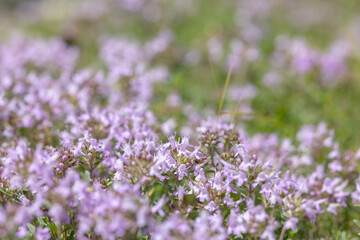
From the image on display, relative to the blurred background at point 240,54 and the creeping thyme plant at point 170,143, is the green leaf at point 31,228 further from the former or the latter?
the blurred background at point 240,54

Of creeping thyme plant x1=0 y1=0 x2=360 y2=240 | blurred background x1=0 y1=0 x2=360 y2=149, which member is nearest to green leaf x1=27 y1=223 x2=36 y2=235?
creeping thyme plant x1=0 y1=0 x2=360 y2=240

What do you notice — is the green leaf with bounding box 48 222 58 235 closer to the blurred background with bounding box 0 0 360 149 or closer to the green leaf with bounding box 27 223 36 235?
the green leaf with bounding box 27 223 36 235

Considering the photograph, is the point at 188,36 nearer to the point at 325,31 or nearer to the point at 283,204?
the point at 325,31

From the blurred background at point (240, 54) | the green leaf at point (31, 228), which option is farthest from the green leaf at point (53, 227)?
the blurred background at point (240, 54)

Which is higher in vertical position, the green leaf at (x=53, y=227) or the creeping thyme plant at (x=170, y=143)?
the creeping thyme plant at (x=170, y=143)

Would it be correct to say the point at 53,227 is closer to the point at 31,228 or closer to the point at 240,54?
the point at 31,228

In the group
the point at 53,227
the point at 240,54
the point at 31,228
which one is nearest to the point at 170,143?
the point at 53,227

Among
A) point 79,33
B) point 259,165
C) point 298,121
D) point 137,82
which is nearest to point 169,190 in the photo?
point 259,165
